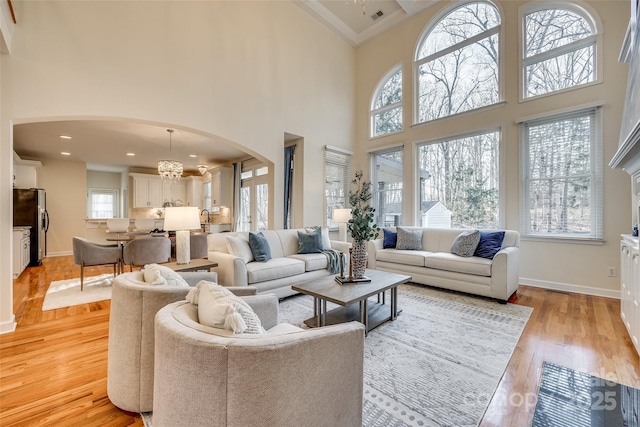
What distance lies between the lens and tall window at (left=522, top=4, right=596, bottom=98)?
377cm

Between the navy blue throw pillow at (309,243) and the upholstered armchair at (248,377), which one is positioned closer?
the upholstered armchair at (248,377)

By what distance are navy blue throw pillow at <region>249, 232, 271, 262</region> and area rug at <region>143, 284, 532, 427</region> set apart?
0.62m

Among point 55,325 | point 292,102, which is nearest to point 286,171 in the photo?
point 292,102

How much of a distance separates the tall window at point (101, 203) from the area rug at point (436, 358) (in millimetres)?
9135

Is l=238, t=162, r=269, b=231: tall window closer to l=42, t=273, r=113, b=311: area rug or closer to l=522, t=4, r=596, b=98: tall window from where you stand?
l=42, t=273, r=113, b=311: area rug

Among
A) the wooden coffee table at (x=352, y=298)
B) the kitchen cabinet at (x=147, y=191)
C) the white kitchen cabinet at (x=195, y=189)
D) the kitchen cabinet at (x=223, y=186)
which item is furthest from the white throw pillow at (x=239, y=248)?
the kitchen cabinet at (x=147, y=191)

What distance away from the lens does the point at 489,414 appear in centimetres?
154

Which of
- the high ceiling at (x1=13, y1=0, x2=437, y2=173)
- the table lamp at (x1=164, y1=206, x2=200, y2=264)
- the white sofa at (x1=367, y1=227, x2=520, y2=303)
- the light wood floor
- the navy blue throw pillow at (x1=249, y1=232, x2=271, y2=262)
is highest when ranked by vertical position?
the high ceiling at (x1=13, y1=0, x2=437, y2=173)

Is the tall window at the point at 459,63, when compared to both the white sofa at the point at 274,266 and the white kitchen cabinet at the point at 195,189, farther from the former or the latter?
the white kitchen cabinet at the point at 195,189

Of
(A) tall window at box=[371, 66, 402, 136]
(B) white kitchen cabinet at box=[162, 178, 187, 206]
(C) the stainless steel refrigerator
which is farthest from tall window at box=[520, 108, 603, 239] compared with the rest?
(C) the stainless steel refrigerator

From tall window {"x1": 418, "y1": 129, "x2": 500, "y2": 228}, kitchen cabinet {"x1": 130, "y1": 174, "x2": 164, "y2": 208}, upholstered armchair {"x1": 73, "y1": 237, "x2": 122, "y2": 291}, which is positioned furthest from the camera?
kitchen cabinet {"x1": 130, "y1": 174, "x2": 164, "y2": 208}

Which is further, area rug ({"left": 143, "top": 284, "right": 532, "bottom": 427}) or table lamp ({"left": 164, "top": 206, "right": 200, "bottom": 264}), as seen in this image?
table lamp ({"left": 164, "top": 206, "right": 200, "bottom": 264})

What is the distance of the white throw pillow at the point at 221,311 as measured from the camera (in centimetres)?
98

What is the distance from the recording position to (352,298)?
2273mm
